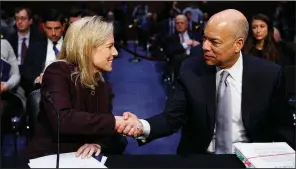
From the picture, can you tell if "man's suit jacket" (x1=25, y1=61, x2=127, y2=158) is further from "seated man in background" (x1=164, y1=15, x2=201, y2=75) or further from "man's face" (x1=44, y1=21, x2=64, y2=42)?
"seated man in background" (x1=164, y1=15, x2=201, y2=75)

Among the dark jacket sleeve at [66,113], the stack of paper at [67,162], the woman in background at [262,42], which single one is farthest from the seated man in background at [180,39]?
the stack of paper at [67,162]

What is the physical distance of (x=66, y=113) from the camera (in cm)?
164

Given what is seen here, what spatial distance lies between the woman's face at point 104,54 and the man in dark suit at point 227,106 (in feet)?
1.02

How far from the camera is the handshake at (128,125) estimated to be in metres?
1.82

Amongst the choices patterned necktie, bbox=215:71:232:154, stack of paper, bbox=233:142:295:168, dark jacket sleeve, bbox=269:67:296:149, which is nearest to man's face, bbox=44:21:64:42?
patterned necktie, bbox=215:71:232:154

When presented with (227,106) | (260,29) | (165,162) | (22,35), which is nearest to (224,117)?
(227,106)

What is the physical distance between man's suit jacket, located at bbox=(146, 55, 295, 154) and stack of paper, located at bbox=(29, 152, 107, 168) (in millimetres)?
597

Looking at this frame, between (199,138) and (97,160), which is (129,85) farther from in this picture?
(97,160)

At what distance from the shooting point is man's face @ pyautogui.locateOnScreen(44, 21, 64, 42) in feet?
12.7

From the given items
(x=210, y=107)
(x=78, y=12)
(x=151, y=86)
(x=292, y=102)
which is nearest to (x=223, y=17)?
(x=210, y=107)

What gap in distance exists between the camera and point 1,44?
11.8 ft

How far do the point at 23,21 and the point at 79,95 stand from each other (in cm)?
307

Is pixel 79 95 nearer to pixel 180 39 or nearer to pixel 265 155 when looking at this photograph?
pixel 265 155

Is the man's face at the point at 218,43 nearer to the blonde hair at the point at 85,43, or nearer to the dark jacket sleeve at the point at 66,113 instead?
the blonde hair at the point at 85,43
